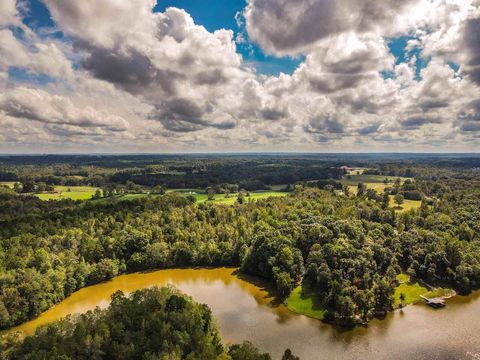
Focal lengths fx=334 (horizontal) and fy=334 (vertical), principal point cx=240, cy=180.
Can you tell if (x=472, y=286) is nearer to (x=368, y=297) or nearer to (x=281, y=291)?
(x=368, y=297)

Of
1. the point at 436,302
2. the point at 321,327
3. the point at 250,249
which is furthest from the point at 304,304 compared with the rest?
the point at 436,302

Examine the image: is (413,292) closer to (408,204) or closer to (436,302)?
(436,302)

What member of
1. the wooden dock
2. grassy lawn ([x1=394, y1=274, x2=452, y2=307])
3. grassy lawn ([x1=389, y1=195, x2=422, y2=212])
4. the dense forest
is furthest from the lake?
grassy lawn ([x1=389, y1=195, x2=422, y2=212])

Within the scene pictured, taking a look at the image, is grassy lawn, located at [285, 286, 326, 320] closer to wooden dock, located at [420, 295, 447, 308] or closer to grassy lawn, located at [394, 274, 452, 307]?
grassy lawn, located at [394, 274, 452, 307]

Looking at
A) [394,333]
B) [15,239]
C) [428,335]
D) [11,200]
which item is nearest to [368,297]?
[394,333]

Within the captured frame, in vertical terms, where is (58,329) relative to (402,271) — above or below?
above
